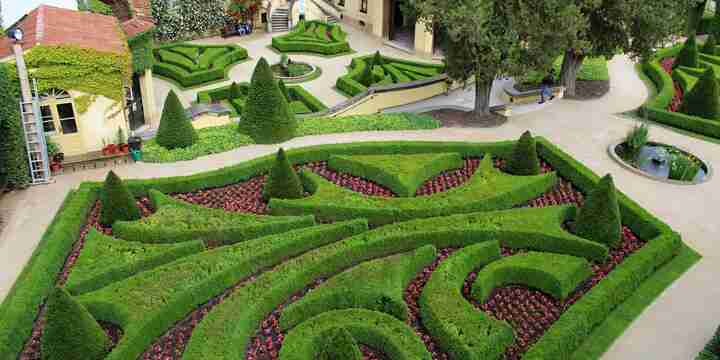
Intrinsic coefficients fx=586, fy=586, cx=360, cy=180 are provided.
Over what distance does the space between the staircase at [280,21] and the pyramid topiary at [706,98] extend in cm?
3408

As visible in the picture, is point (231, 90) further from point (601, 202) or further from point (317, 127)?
point (601, 202)

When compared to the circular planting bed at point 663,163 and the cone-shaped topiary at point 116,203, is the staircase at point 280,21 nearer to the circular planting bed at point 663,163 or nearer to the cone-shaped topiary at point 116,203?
the circular planting bed at point 663,163

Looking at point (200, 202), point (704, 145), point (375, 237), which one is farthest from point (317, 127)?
point (704, 145)

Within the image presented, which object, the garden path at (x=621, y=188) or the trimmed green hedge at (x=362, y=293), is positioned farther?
the garden path at (x=621, y=188)

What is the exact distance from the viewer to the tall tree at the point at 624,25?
93.5 ft

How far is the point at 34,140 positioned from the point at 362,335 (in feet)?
52.1

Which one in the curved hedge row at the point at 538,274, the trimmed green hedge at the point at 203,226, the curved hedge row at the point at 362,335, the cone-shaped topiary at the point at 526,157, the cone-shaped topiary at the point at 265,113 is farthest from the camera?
the cone-shaped topiary at the point at 265,113

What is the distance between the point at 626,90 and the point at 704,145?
9.06m

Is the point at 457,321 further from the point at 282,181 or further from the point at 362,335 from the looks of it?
the point at 282,181

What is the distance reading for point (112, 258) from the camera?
706 inches

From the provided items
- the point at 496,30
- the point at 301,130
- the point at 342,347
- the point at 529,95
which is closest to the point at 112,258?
the point at 342,347

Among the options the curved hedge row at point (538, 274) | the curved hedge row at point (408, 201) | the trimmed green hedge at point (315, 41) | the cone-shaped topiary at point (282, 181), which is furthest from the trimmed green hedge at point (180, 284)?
the trimmed green hedge at point (315, 41)

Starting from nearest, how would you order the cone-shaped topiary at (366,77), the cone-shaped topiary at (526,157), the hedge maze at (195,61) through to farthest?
the cone-shaped topiary at (526,157)
the cone-shaped topiary at (366,77)
the hedge maze at (195,61)

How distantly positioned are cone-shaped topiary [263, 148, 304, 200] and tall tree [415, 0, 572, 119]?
32.4 feet
